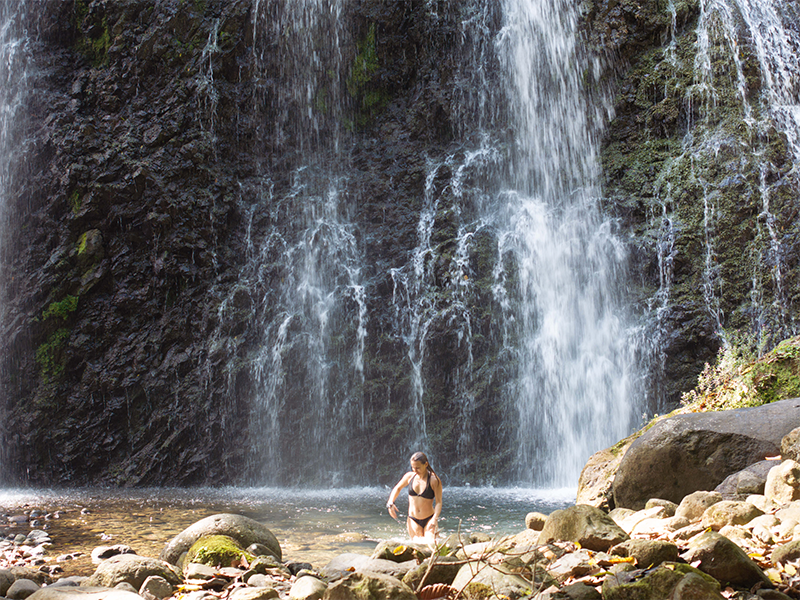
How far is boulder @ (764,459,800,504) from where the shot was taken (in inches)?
173

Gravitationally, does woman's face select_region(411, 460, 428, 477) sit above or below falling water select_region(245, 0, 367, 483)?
below

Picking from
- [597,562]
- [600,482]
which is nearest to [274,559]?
[597,562]

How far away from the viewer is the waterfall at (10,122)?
16.8 meters

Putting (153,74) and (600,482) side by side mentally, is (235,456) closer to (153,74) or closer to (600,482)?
(600,482)

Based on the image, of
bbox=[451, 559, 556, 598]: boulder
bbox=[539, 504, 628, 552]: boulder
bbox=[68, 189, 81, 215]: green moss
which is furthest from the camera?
bbox=[68, 189, 81, 215]: green moss

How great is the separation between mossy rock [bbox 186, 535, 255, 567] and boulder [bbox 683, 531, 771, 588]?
3880 millimetres

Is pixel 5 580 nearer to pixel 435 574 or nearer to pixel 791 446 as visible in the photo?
pixel 435 574

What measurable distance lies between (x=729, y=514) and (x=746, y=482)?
1.04 meters

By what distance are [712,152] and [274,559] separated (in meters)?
14.4

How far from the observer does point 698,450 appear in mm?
5875

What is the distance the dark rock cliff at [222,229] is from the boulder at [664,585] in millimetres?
11170

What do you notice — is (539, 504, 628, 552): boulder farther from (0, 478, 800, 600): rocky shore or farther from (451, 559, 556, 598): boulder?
(451, 559, 556, 598): boulder

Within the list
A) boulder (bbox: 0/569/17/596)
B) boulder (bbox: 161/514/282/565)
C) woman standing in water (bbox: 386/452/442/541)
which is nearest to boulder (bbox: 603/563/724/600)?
woman standing in water (bbox: 386/452/442/541)

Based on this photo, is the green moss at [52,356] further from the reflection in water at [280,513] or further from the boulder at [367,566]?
the boulder at [367,566]
